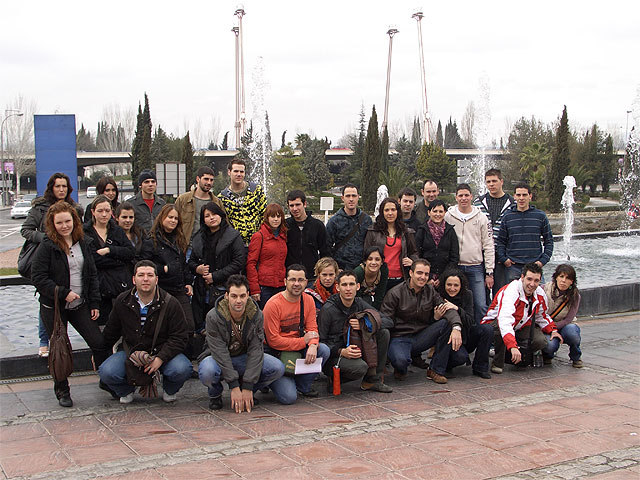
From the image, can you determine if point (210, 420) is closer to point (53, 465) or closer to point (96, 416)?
point (96, 416)

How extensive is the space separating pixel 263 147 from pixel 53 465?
4127 centimetres

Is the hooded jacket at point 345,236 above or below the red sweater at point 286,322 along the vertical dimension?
above

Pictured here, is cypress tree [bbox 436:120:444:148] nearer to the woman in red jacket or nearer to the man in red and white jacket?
the man in red and white jacket

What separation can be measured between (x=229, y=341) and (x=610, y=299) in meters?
6.83

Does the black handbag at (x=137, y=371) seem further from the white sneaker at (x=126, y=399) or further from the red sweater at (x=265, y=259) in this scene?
the red sweater at (x=265, y=259)

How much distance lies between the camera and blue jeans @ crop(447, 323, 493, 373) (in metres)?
6.46

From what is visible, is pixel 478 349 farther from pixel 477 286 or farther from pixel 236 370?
pixel 236 370

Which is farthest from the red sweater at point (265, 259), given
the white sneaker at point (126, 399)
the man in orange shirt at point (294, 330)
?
the white sneaker at point (126, 399)

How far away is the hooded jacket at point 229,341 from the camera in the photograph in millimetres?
5359

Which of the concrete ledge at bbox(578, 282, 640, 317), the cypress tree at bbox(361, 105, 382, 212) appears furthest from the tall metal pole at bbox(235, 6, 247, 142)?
the concrete ledge at bbox(578, 282, 640, 317)

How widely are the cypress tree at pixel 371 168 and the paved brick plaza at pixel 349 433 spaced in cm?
3843

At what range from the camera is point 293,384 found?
567 centimetres

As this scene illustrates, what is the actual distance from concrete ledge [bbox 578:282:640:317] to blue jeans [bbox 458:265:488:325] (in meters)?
2.92

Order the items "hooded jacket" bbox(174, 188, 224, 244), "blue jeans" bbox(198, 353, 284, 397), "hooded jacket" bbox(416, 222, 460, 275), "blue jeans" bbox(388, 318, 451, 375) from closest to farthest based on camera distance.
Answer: "blue jeans" bbox(198, 353, 284, 397)
"blue jeans" bbox(388, 318, 451, 375)
"hooded jacket" bbox(174, 188, 224, 244)
"hooded jacket" bbox(416, 222, 460, 275)
